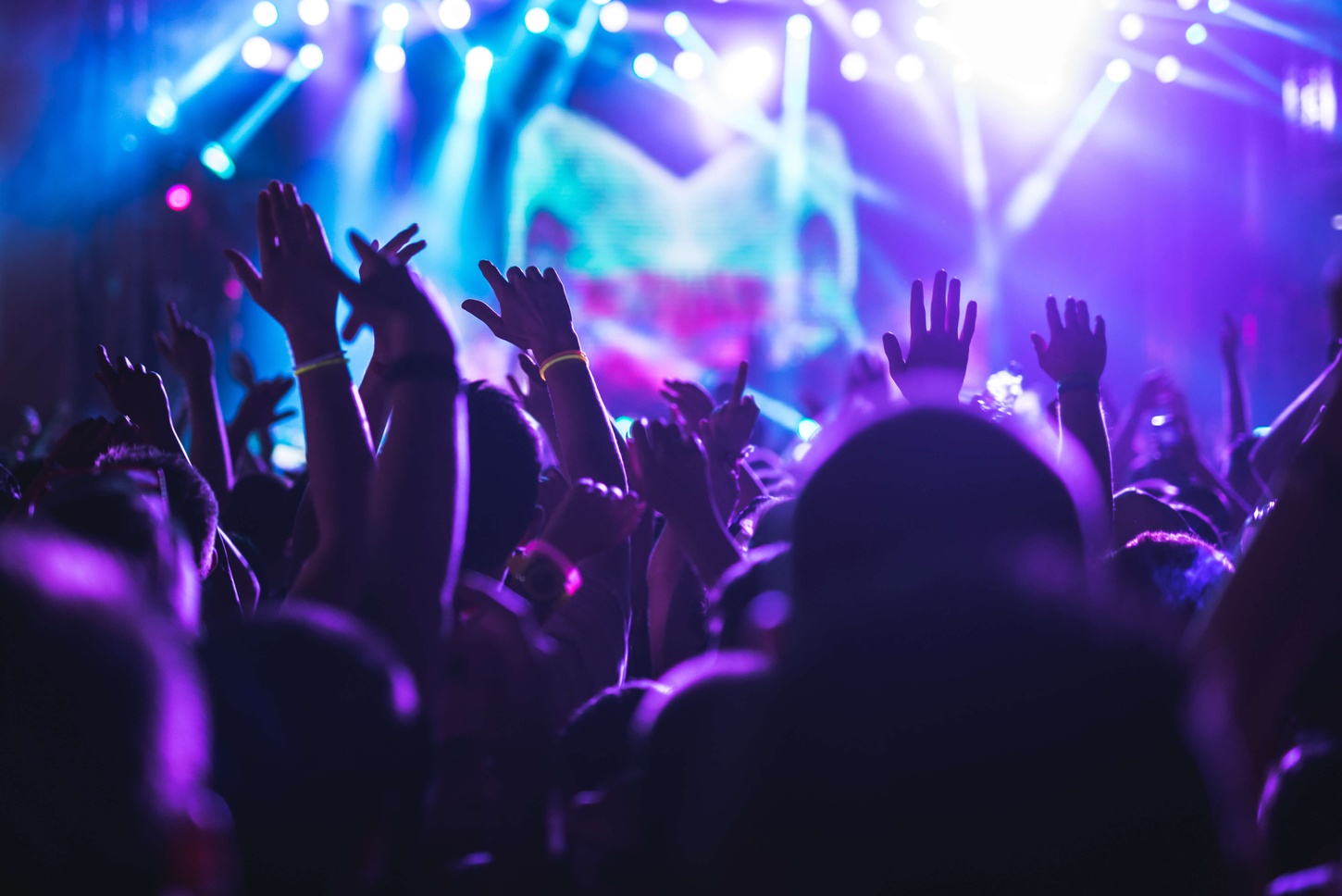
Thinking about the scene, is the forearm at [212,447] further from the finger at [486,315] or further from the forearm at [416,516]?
Answer: the forearm at [416,516]

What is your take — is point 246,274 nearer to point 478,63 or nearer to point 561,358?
point 561,358

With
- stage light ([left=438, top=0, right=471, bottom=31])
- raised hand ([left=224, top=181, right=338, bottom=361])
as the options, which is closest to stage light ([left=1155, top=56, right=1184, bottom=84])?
stage light ([left=438, top=0, right=471, bottom=31])

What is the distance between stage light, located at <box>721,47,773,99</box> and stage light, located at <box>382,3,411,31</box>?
3223mm

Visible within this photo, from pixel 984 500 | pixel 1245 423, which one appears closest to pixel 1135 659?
pixel 984 500

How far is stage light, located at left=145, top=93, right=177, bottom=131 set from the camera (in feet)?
31.3

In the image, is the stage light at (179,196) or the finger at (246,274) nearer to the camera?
the finger at (246,274)

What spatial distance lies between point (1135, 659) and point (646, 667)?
1.58 metres

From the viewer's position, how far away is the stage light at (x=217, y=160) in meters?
10.4

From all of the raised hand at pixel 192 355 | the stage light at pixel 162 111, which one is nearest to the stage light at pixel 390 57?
the stage light at pixel 162 111

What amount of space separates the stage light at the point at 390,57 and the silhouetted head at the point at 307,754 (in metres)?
10.8

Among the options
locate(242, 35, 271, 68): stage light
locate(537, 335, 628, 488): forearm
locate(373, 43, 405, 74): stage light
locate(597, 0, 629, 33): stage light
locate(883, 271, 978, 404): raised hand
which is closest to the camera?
locate(883, 271, 978, 404): raised hand

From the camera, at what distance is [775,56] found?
35.4 feet

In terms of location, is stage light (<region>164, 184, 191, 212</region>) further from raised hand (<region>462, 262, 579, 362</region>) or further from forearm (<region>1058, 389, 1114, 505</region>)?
forearm (<region>1058, 389, 1114, 505</region>)

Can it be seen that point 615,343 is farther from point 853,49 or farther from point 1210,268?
point 1210,268
